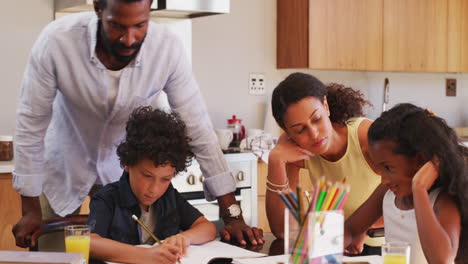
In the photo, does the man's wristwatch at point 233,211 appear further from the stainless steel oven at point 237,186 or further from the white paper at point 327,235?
the stainless steel oven at point 237,186

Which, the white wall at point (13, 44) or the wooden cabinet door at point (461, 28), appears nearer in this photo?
the white wall at point (13, 44)

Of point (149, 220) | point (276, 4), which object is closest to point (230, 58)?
point (276, 4)

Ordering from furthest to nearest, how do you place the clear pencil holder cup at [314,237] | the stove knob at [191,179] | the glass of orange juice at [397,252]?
1. the stove knob at [191,179]
2. the glass of orange juice at [397,252]
3. the clear pencil holder cup at [314,237]

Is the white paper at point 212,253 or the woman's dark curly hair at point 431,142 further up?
the woman's dark curly hair at point 431,142

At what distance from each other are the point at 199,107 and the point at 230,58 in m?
2.19

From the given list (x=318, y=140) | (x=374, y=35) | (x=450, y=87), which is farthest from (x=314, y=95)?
(x=450, y=87)

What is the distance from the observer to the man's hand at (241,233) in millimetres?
1902

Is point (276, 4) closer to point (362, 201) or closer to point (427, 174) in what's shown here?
point (362, 201)

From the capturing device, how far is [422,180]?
1601 mm

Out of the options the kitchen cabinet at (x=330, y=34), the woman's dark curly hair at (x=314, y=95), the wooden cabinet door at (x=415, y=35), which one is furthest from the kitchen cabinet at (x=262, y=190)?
the woman's dark curly hair at (x=314, y=95)

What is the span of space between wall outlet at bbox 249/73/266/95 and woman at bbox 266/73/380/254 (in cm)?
207

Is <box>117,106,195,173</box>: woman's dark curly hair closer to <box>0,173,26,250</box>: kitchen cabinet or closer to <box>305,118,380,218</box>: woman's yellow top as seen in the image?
<box>305,118,380,218</box>: woman's yellow top

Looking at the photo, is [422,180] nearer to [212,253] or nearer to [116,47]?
[212,253]

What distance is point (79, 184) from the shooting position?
2.32 meters
